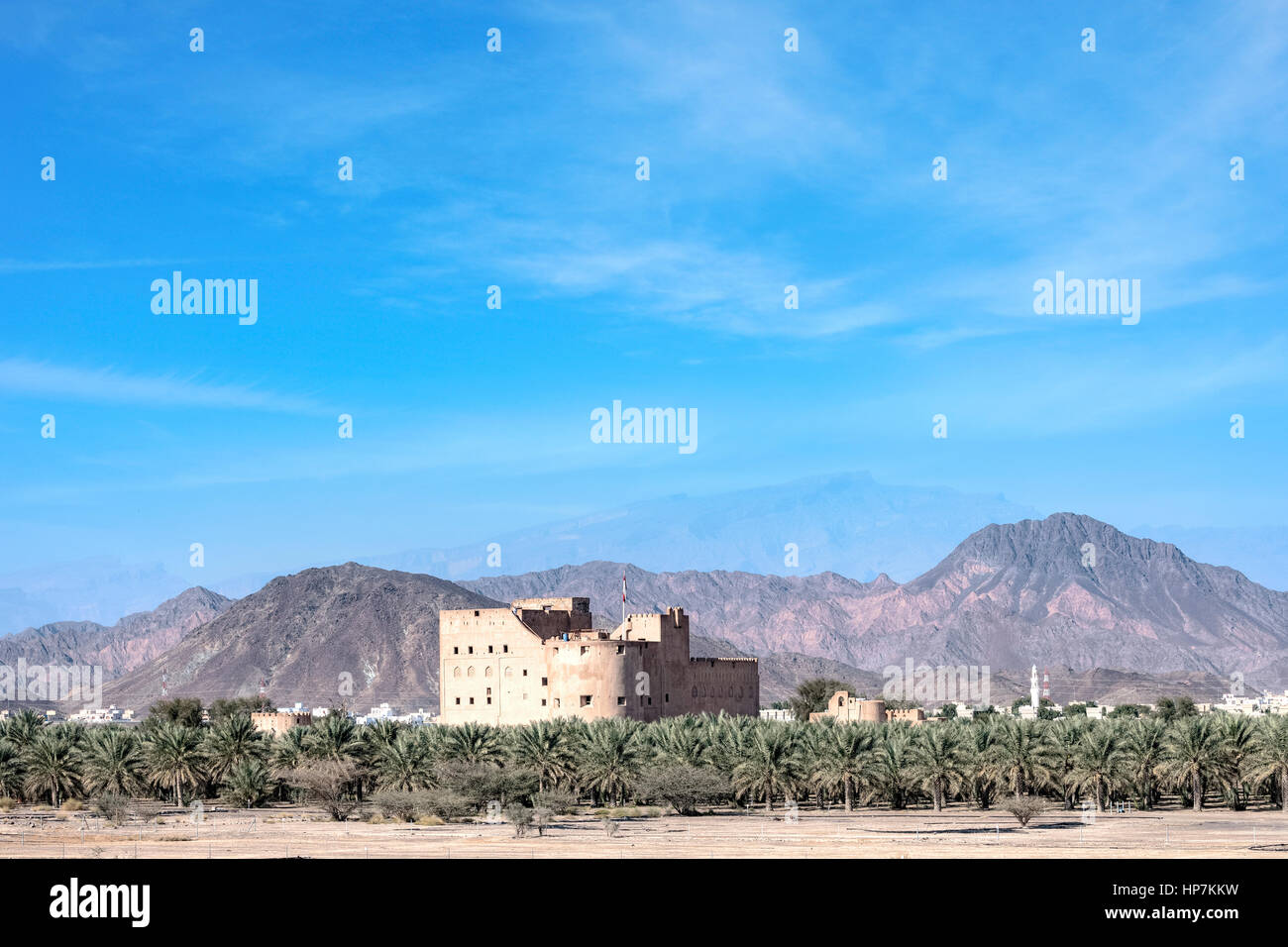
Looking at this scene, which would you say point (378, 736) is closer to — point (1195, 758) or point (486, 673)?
point (1195, 758)

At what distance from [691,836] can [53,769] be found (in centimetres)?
2675

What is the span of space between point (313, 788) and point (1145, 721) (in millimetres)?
31060

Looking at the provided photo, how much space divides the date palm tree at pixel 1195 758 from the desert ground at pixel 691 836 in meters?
1.36

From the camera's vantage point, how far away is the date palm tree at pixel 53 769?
174 ft

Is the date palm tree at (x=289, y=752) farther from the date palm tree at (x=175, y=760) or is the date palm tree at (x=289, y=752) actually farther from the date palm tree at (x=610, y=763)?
the date palm tree at (x=610, y=763)

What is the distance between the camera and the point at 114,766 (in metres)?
53.0

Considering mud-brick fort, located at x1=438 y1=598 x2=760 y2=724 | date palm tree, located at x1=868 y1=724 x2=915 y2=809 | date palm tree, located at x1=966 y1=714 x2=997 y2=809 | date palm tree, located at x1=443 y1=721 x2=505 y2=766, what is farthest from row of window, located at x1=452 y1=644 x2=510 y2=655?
date palm tree, located at x1=966 y1=714 x2=997 y2=809

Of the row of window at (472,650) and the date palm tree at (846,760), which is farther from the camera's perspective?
the row of window at (472,650)

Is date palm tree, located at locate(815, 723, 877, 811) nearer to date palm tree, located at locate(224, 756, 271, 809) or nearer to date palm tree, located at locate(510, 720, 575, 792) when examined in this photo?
date palm tree, located at locate(510, 720, 575, 792)

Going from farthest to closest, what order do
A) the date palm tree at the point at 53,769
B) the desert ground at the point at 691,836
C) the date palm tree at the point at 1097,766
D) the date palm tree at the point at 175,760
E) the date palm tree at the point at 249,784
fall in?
the date palm tree at the point at 175,760, the date palm tree at the point at 249,784, the date palm tree at the point at 53,769, the date palm tree at the point at 1097,766, the desert ground at the point at 691,836

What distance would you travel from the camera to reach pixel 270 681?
19775cm

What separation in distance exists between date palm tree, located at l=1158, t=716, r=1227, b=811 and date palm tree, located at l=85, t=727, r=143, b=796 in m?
37.4

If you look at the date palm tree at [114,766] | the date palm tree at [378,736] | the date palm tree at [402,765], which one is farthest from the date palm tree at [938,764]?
the date palm tree at [114,766]
